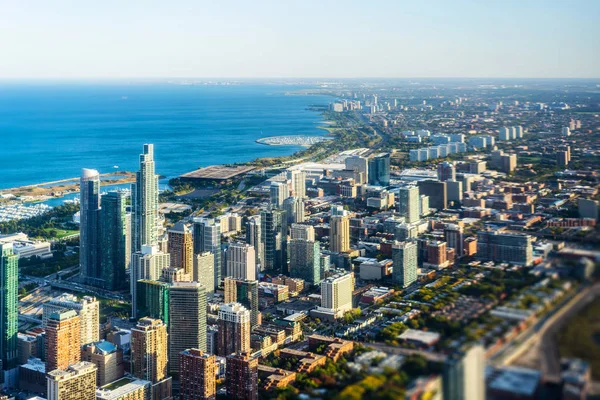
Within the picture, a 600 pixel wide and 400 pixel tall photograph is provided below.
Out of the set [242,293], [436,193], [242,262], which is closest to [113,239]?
[242,262]

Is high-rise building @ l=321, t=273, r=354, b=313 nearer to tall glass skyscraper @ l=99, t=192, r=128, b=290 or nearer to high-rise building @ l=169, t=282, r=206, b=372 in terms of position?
high-rise building @ l=169, t=282, r=206, b=372

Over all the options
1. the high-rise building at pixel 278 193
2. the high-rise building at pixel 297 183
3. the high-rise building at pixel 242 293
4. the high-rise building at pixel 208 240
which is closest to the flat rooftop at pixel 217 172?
the high-rise building at pixel 297 183

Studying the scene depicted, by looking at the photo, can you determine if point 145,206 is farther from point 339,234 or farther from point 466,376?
point 466,376

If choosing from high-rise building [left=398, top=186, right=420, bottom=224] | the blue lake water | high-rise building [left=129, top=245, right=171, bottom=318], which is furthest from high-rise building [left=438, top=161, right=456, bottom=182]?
the blue lake water

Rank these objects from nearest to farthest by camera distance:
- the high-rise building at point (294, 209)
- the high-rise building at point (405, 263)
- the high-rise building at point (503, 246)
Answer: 1. the high-rise building at point (503, 246)
2. the high-rise building at point (405, 263)
3. the high-rise building at point (294, 209)

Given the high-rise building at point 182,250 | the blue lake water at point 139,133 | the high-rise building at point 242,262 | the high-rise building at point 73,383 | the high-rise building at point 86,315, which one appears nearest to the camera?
the high-rise building at point 73,383

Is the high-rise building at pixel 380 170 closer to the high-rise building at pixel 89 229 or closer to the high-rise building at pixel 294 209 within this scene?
the high-rise building at pixel 294 209

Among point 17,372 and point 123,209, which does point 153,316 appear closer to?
point 17,372
